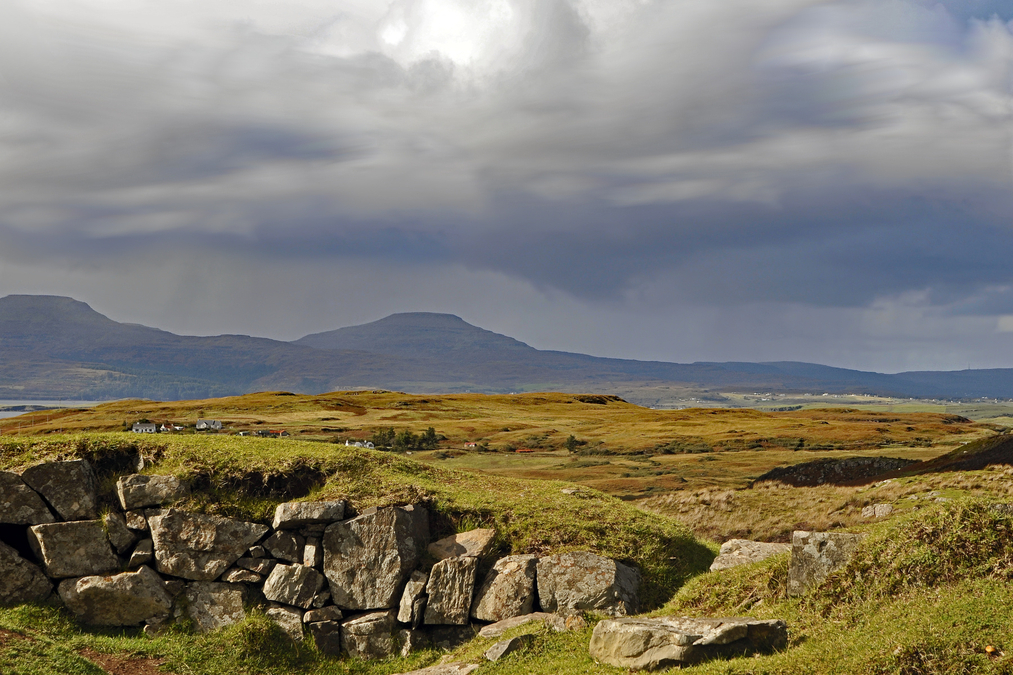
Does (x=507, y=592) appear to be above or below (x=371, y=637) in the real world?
above

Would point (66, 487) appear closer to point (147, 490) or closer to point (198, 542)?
point (147, 490)

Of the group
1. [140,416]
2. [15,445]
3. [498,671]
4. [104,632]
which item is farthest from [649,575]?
[140,416]

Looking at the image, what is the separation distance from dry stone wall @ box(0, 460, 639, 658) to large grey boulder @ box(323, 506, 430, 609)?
0.03m

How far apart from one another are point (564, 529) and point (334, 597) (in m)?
6.42

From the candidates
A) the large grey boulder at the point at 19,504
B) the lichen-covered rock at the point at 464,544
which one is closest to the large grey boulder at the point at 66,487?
the large grey boulder at the point at 19,504

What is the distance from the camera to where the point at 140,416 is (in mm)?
126375

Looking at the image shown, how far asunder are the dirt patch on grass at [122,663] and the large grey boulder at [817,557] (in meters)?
14.6

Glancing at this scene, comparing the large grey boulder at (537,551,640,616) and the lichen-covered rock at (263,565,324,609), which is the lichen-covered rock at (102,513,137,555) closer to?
the lichen-covered rock at (263,565,324,609)

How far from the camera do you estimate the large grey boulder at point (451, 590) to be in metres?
19.1

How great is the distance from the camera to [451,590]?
63.1 ft

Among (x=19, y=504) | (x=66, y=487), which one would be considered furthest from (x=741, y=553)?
(x=19, y=504)

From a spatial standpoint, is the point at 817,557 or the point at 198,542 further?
the point at 198,542

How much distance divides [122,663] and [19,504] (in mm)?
6040

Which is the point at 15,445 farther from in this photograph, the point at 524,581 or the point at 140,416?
the point at 140,416
